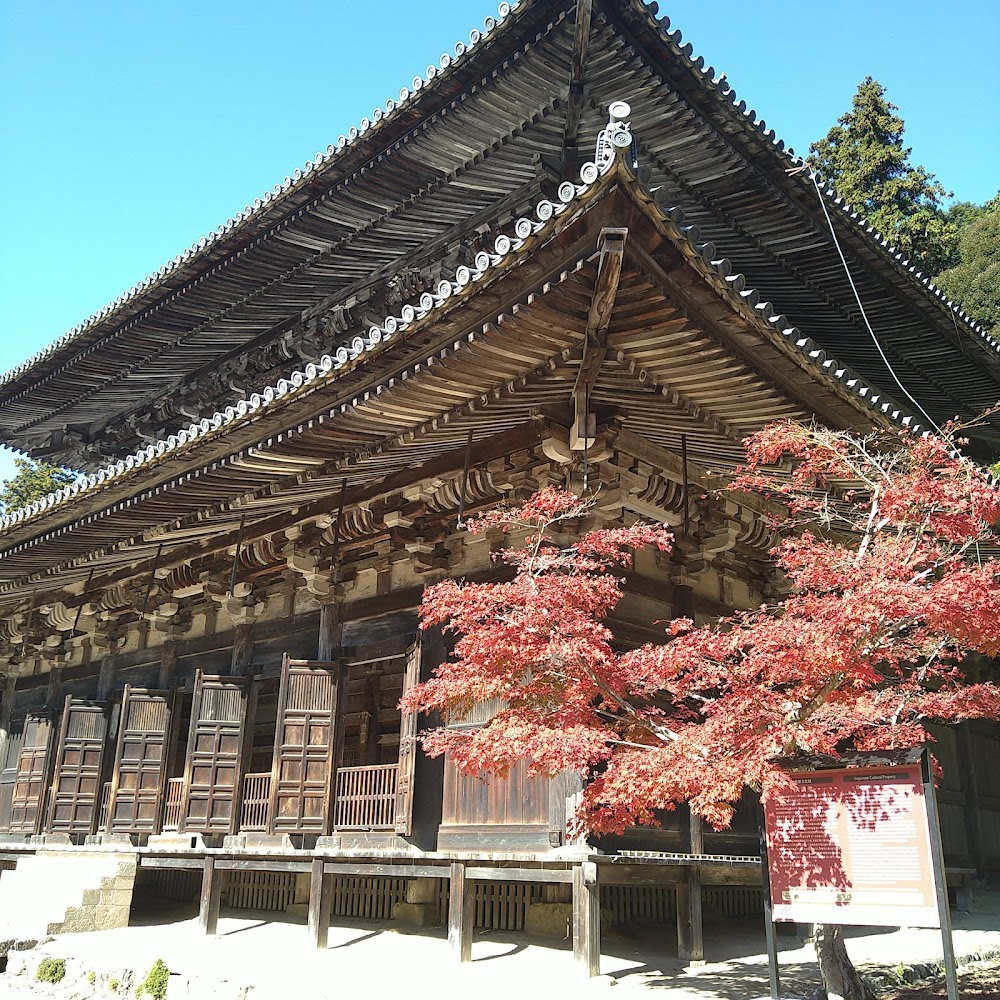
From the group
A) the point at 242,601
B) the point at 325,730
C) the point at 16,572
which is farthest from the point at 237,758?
the point at 16,572

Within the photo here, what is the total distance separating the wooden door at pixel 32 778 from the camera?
45.4 feet

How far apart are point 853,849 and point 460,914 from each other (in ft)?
13.9

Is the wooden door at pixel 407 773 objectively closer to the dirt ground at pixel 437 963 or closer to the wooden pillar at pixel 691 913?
the dirt ground at pixel 437 963

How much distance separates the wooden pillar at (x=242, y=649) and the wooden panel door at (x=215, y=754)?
102 centimetres

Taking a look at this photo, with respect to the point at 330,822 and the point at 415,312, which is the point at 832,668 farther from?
the point at 330,822

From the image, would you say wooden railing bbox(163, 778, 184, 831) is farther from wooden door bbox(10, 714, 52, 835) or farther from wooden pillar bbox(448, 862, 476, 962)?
wooden pillar bbox(448, 862, 476, 962)

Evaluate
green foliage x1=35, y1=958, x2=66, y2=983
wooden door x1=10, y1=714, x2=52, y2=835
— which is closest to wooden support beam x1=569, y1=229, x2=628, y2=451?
green foliage x1=35, y1=958, x2=66, y2=983

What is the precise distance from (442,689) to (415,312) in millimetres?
2815

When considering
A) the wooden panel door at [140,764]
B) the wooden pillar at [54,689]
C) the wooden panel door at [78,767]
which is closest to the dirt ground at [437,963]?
the wooden panel door at [140,764]

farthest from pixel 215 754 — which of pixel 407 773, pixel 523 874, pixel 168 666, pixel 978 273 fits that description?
pixel 978 273

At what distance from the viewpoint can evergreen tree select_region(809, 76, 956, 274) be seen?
2339 centimetres

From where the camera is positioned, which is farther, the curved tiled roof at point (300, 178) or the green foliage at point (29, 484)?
the green foliage at point (29, 484)

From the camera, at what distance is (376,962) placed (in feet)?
28.6

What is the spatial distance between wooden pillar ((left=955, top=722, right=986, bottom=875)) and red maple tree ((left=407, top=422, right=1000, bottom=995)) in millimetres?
8704
